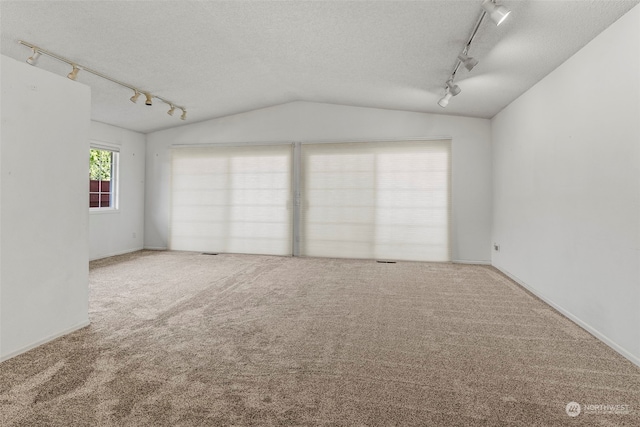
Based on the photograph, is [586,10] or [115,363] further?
[586,10]

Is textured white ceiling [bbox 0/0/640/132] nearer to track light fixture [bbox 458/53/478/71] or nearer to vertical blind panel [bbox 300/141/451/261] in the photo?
track light fixture [bbox 458/53/478/71]

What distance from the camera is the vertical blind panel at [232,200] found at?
6.45m

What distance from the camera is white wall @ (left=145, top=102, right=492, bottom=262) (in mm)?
5754

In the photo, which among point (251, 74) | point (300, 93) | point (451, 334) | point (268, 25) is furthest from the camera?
point (300, 93)

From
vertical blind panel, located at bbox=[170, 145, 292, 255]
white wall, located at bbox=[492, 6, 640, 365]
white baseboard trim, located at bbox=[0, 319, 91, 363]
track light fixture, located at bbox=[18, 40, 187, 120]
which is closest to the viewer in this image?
white baseboard trim, located at bbox=[0, 319, 91, 363]

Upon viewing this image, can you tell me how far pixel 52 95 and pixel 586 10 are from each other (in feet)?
13.5

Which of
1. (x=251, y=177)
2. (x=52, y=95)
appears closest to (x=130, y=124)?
(x=251, y=177)

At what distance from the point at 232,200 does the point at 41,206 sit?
4248 mm

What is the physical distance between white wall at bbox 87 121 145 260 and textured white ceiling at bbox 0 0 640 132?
128cm

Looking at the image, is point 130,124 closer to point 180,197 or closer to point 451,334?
point 180,197

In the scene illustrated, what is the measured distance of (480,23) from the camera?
2.78 m

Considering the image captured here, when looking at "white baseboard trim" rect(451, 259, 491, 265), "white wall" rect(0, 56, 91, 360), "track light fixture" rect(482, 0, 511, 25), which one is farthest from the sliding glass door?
"white wall" rect(0, 56, 91, 360)

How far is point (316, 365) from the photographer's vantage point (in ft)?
7.18

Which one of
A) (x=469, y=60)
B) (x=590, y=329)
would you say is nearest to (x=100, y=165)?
(x=469, y=60)
